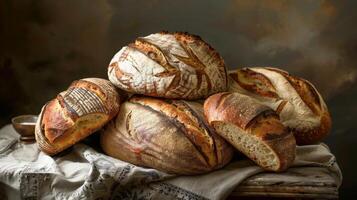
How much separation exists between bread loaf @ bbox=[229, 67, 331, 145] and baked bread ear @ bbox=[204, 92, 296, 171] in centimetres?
24

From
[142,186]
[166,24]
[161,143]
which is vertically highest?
[166,24]

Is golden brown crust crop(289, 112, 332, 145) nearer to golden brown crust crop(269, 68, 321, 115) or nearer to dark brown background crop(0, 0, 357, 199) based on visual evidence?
golden brown crust crop(269, 68, 321, 115)

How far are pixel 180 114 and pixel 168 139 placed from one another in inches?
4.0

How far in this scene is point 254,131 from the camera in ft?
4.31

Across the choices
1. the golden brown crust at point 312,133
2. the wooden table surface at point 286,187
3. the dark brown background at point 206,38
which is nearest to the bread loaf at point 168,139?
the wooden table surface at point 286,187

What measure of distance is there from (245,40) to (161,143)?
963 millimetres

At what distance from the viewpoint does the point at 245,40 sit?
2145 millimetres

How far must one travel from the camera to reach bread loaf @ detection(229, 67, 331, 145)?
157 cm

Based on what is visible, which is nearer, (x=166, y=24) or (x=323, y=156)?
(x=323, y=156)

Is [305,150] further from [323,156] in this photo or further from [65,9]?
[65,9]

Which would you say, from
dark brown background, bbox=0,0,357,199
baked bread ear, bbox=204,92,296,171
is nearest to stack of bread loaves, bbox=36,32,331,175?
baked bread ear, bbox=204,92,296,171

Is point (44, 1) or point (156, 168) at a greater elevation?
point (44, 1)

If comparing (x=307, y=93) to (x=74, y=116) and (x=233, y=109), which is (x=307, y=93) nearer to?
(x=233, y=109)

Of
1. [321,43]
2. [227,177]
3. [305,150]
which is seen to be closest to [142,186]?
[227,177]
